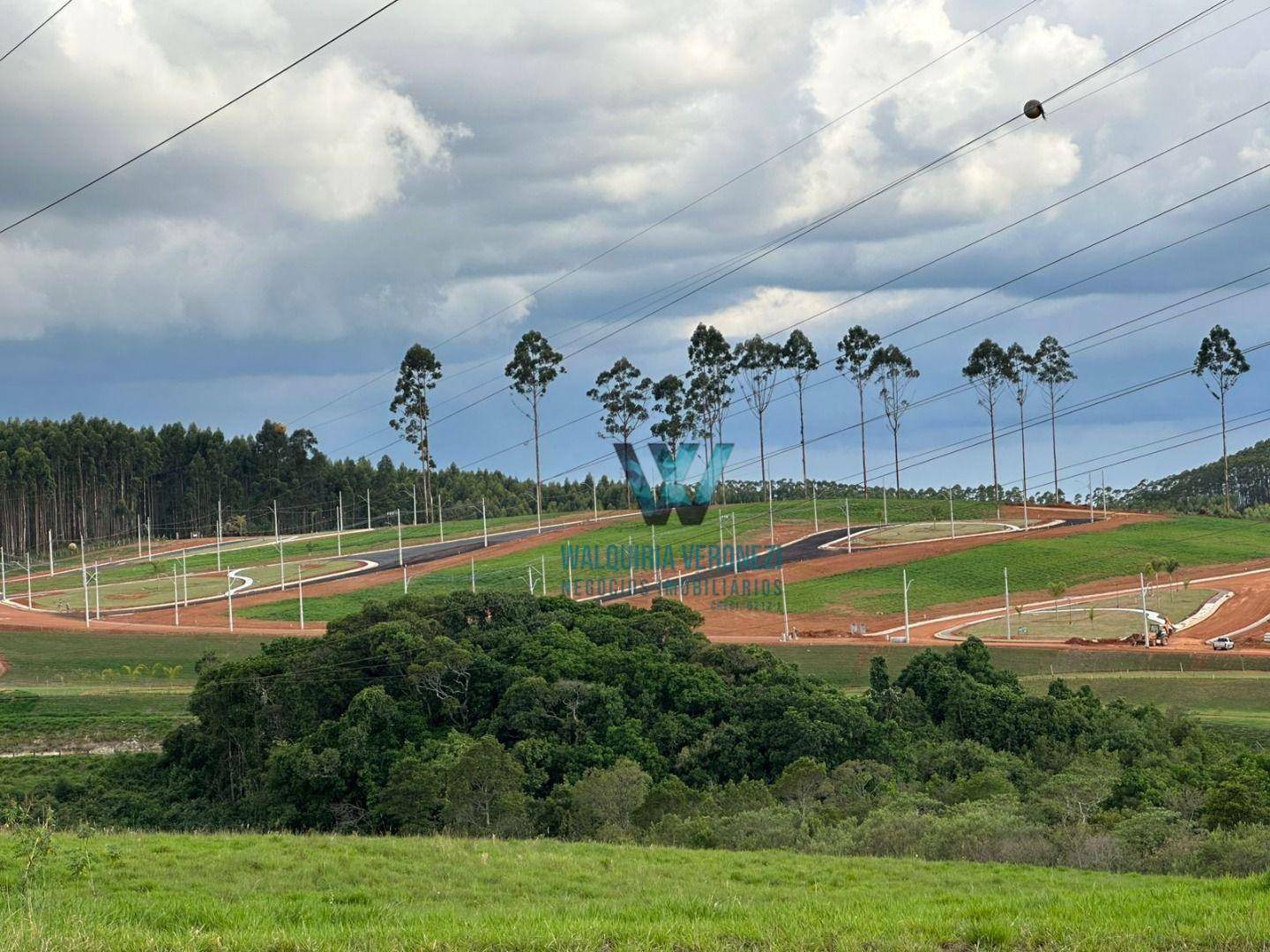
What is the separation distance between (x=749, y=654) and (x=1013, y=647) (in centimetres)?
3099

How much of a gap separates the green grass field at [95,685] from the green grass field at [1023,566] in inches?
1622

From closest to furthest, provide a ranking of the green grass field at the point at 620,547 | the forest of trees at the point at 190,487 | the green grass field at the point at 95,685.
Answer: the green grass field at the point at 95,685, the green grass field at the point at 620,547, the forest of trees at the point at 190,487

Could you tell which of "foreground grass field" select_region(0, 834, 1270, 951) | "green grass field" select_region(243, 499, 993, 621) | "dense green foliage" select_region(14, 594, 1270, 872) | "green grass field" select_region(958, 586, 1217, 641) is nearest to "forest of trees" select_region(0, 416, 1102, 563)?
"green grass field" select_region(243, 499, 993, 621)

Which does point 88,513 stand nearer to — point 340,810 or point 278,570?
point 278,570

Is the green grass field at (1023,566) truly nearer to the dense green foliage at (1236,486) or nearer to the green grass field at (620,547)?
the green grass field at (620,547)

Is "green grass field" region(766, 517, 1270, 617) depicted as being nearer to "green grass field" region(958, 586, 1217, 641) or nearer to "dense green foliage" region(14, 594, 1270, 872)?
"green grass field" region(958, 586, 1217, 641)

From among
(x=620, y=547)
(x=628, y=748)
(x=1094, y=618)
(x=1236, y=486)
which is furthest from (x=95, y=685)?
(x=1236, y=486)

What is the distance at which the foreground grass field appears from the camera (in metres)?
11.3

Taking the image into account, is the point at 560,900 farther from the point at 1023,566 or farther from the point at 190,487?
the point at 190,487

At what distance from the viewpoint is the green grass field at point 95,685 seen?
181 feet

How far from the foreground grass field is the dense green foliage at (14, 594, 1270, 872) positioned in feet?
21.0

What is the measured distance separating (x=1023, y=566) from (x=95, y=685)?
6692cm

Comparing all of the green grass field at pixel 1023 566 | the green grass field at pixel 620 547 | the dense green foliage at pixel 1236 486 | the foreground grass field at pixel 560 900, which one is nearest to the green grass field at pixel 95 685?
the green grass field at pixel 620 547

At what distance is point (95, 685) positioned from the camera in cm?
7006
